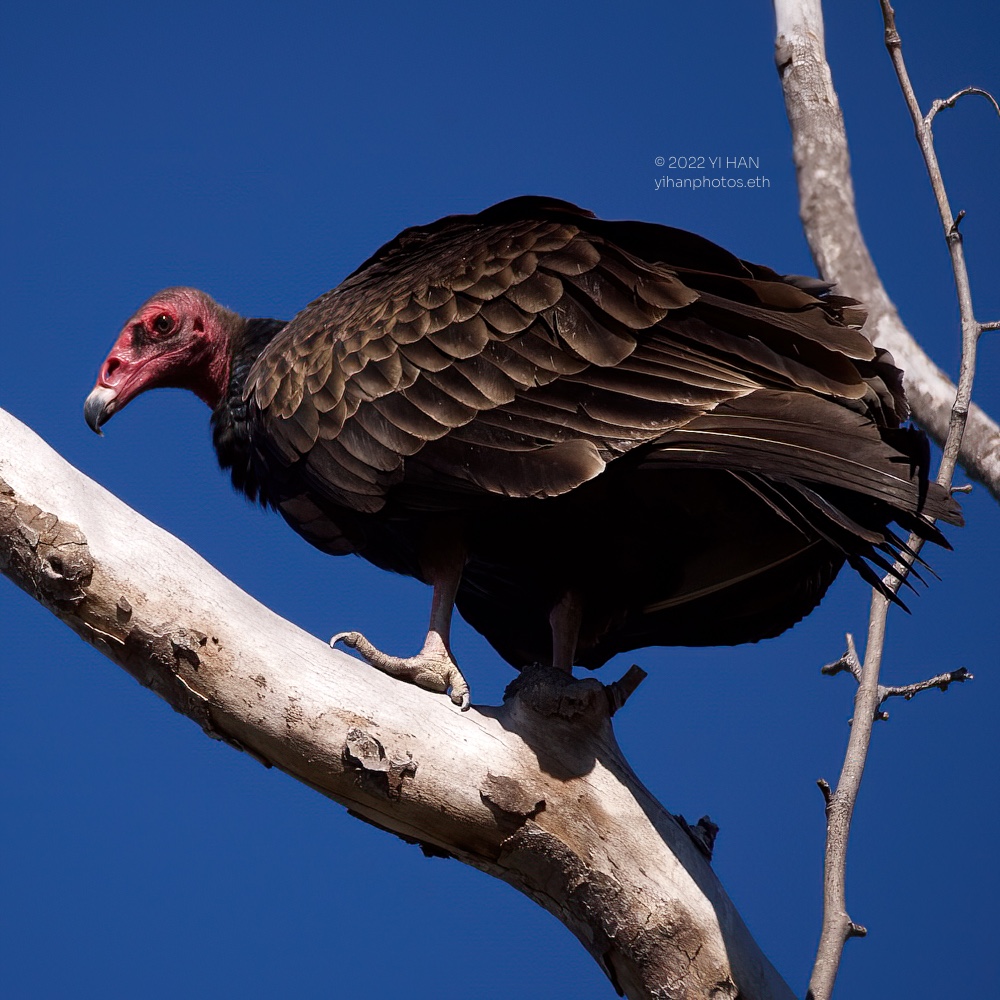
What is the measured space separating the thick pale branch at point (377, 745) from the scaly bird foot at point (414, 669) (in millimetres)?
140

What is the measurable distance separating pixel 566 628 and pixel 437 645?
1.82ft

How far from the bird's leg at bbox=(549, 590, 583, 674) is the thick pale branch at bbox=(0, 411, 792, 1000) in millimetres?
753

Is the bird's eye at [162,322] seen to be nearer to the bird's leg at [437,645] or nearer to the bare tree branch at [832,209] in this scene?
the bird's leg at [437,645]

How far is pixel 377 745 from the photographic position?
251 centimetres

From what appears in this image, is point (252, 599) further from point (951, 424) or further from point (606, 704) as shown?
point (951, 424)

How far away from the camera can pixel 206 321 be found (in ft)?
13.0

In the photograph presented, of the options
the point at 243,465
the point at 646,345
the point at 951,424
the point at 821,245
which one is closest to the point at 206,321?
the point at 243,465

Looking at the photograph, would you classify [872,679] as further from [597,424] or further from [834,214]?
[834,214]

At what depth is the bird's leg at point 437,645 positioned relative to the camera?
2812 mm

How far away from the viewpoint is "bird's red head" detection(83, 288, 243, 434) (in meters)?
3.88

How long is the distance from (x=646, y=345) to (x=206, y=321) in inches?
69.9

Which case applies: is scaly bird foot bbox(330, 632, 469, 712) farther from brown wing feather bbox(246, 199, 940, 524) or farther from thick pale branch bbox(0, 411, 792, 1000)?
brown wing feather bbox(246, 199, 940, 524)

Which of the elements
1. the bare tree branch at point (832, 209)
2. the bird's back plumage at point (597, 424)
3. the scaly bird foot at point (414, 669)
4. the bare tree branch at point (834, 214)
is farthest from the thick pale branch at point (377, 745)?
the bare tree branch at point (832, 209)

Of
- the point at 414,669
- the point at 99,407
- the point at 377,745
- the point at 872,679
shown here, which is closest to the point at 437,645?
the point at 414,669
